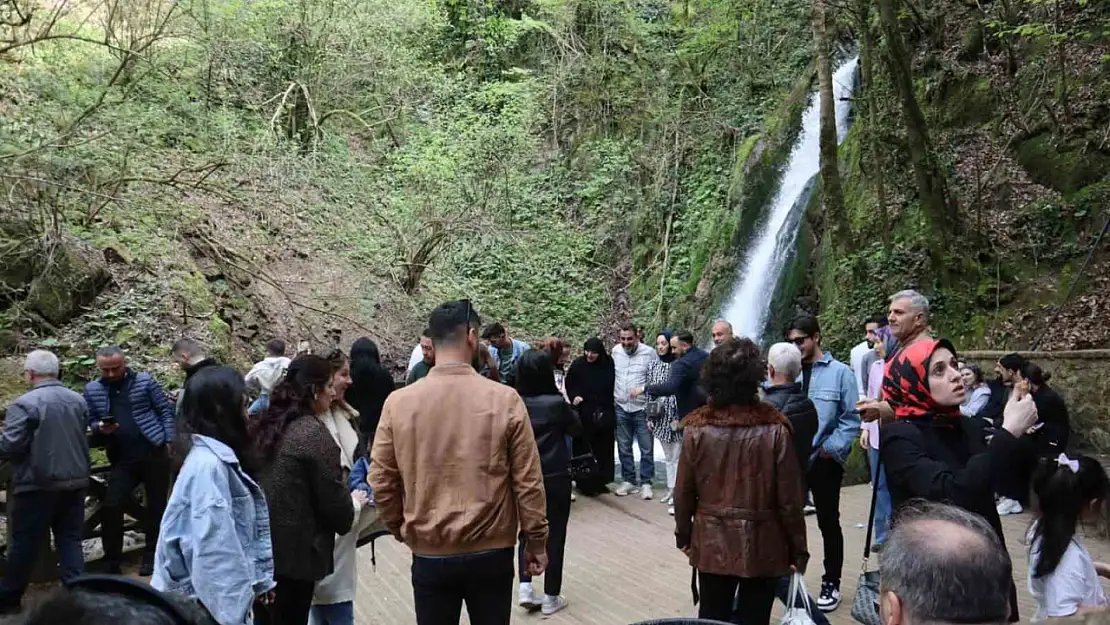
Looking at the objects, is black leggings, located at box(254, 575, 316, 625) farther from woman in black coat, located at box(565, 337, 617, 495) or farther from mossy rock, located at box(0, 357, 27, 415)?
mossy rock, located at box(0, 357, 27, 415)

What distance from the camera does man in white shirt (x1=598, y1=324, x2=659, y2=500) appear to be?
30.2ft

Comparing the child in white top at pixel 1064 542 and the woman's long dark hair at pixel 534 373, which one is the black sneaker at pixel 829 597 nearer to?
the child in white top at pixel 1064 542

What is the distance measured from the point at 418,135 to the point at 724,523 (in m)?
15.9

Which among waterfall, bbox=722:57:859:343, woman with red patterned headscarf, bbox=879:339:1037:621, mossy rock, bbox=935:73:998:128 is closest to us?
woman with red patterned headscarf, bbox=879:339:1037:621

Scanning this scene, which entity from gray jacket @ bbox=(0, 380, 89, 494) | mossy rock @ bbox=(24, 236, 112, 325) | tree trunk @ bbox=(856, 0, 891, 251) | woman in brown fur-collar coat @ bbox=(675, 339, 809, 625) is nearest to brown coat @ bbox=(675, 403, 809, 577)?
woman in brown fur-collar coat @ bbox=(675, 339, 809, 625)

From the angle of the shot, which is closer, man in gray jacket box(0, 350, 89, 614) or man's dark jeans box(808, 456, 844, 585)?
man's dark jeans box(808, 456, 844, 585)

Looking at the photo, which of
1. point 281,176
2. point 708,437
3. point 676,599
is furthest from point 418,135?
point 708,437

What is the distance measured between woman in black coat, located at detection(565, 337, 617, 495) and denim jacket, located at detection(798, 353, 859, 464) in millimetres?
→ 3611

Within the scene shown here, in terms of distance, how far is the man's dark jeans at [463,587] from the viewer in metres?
3.25

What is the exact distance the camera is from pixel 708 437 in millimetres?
3834

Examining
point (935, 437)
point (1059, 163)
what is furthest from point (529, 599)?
point (1059, 163)

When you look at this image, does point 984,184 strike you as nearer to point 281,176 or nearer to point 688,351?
point 688,351

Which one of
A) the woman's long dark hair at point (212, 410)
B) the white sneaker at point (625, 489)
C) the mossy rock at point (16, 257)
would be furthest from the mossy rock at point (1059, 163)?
the mossy rock at point (16, 257)

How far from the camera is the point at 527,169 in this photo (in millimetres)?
21266
